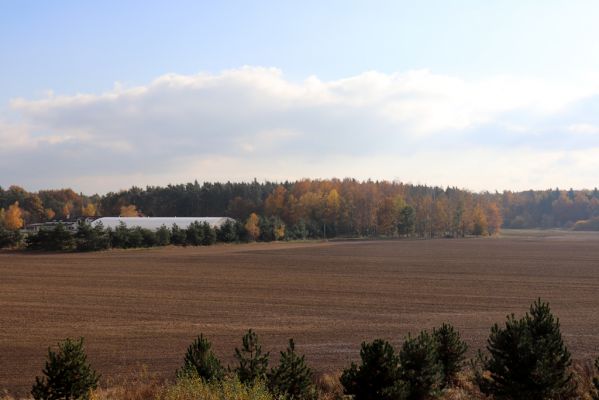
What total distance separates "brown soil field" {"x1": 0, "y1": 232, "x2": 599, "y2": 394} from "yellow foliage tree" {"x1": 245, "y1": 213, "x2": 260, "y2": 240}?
45.0 meters

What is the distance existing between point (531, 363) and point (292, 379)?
18.7 feet

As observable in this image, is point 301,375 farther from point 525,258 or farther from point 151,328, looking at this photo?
point 525,258

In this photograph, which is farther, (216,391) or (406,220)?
(406,220)

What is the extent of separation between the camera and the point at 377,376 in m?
13.3

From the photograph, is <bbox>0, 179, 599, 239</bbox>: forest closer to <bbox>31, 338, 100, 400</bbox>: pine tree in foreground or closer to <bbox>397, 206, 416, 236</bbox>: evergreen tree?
<bbox>397, 206, 416, 236</bbox>: evergreen tree

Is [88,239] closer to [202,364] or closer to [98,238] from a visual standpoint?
[98,238]

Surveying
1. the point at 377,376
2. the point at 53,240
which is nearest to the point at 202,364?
the point at 377,376

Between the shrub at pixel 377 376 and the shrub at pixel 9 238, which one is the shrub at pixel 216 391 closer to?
the shrub at pixel 377 376

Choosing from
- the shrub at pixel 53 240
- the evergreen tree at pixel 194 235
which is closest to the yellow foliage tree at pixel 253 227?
the evergreen tree at pixel 194 235

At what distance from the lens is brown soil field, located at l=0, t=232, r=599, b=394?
23625 mm

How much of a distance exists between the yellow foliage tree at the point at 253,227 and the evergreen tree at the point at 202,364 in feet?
321

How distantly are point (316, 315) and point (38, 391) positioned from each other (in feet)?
66.5

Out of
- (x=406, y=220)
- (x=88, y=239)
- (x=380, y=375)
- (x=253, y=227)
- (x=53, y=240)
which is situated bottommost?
(x=380, y=375)

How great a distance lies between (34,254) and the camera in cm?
8031
